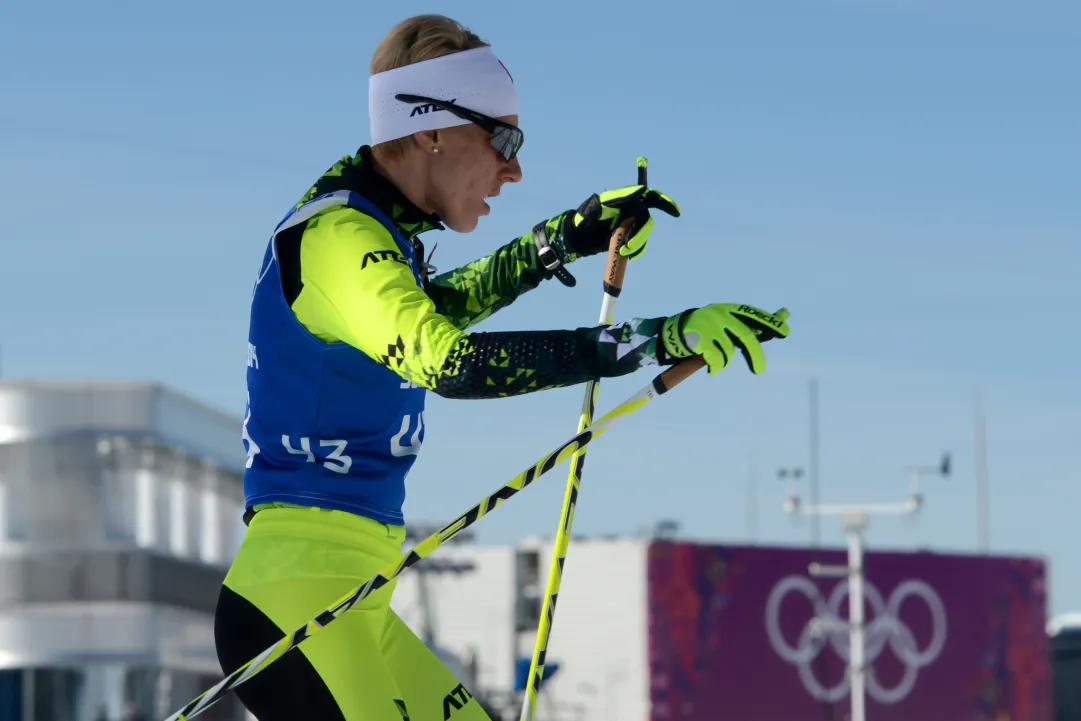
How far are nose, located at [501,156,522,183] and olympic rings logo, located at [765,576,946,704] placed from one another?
143ft

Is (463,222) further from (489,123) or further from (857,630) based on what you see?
(857,630)

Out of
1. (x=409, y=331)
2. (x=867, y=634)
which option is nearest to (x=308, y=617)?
(x=409, y=331)

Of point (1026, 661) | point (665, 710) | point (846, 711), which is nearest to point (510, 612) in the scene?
point (665, 710)

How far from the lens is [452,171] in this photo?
13.5 feet

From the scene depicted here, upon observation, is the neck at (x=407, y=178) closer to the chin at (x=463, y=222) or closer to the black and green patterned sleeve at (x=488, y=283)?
the chin at (x=463, y=222)

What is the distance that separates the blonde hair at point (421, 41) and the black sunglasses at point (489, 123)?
0.13 meters

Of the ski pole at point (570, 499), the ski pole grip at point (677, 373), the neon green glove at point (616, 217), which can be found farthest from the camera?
the neon green glove at point (616, 217)

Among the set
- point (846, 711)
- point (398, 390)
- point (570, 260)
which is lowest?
point (846, 711)

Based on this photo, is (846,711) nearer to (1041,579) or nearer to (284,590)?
(1041,579)

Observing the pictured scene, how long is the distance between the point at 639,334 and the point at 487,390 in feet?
1.08

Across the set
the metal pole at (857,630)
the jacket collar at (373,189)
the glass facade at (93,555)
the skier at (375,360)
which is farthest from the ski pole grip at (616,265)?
the metal pole at (857,630)

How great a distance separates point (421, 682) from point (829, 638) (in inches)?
1843

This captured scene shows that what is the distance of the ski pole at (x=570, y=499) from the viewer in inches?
175

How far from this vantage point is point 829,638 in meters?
49.4
